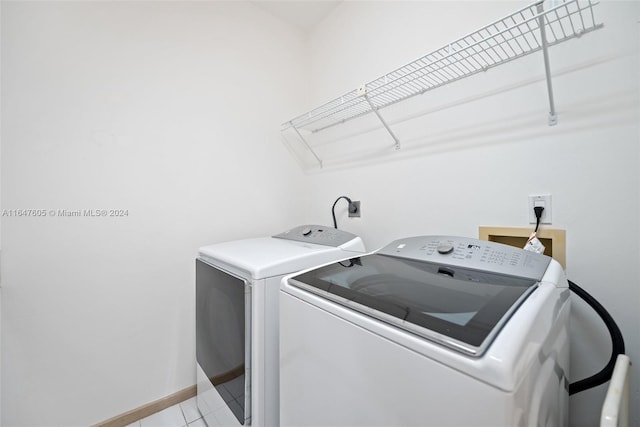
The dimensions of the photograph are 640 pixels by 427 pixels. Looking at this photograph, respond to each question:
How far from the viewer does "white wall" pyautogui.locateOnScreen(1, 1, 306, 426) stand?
1.22 m

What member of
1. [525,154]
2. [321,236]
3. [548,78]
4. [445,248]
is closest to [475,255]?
[445,248]

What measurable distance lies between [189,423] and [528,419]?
1.72 meters

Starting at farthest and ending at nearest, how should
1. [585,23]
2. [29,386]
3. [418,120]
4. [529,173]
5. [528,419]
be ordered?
[418,120] → [29,386] → [529,173] → [585,23] → [528,419]

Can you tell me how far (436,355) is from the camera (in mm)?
500

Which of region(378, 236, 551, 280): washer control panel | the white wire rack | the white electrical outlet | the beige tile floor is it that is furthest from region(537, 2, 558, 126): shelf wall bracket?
the beige tile floor

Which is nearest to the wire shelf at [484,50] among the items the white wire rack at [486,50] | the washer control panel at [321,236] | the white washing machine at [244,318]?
the white wire rack at [486,50]

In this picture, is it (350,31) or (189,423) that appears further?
(350,31)

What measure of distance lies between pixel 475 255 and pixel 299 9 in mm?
2110

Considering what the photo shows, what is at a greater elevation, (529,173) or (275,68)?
(275,68)

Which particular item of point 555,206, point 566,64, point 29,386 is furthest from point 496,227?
point 29,386

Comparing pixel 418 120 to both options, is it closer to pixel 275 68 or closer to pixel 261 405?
pixel 275 68

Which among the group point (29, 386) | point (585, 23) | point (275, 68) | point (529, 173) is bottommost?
point (29, 386)

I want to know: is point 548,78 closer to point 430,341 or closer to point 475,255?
point 475,255

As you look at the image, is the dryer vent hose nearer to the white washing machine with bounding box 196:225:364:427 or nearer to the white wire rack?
the white wire rack
